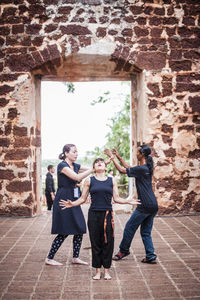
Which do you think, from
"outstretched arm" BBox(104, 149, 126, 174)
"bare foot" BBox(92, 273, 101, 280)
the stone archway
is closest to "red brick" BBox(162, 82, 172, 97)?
the stone archway

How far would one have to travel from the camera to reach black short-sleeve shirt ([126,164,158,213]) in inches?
145

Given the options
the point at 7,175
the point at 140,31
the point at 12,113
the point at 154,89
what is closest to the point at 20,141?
the point at 12,113

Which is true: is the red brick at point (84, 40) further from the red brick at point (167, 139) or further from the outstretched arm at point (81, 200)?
the outstretched arm at point (81, 200)

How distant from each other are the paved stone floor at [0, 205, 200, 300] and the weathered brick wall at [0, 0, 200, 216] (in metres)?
1.36

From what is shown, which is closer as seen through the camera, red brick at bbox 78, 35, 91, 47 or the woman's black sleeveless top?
the woman's black sleeveless top

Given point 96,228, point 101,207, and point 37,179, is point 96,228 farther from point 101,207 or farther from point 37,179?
point 37,179

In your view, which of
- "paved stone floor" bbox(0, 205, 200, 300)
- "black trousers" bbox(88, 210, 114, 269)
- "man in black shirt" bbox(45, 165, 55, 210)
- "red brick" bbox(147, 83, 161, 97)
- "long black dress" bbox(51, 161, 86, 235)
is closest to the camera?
"paved stone floor" bbox(0, 205, 200, 300)

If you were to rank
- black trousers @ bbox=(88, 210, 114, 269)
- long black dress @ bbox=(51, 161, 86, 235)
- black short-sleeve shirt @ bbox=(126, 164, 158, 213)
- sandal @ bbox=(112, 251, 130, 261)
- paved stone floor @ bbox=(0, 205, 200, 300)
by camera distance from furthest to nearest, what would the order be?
sandal @ bbox=(112, 251, 130, 261) → black short-sleeve shirt @ bbox=(126, 164, 158, 213) → long black dress @ bbox=(51, 161, 86, 235) → black trousers @ bbox=(88, 210, 114, 269) → paved stone floor @ bbox=(0, 205, 200, 300)

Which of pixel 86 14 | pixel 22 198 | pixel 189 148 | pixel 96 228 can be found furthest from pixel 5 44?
pixel 96 228

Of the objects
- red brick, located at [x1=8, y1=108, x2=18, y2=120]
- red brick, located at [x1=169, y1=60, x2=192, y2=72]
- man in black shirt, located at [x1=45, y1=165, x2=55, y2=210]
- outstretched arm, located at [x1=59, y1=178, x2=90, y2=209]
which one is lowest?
man in black shirt, located at [x1=45, y1=165, x2=55, y2=210]

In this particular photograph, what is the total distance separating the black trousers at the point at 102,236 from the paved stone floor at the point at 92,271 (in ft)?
0.67

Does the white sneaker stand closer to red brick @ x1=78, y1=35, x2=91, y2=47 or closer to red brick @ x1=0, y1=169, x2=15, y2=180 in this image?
red brick @ x1=0, y1=169, x2=15, y2=180

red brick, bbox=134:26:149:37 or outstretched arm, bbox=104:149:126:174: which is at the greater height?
red brick, bbox=134:26:149:37

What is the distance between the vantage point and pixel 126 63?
6.32 m
